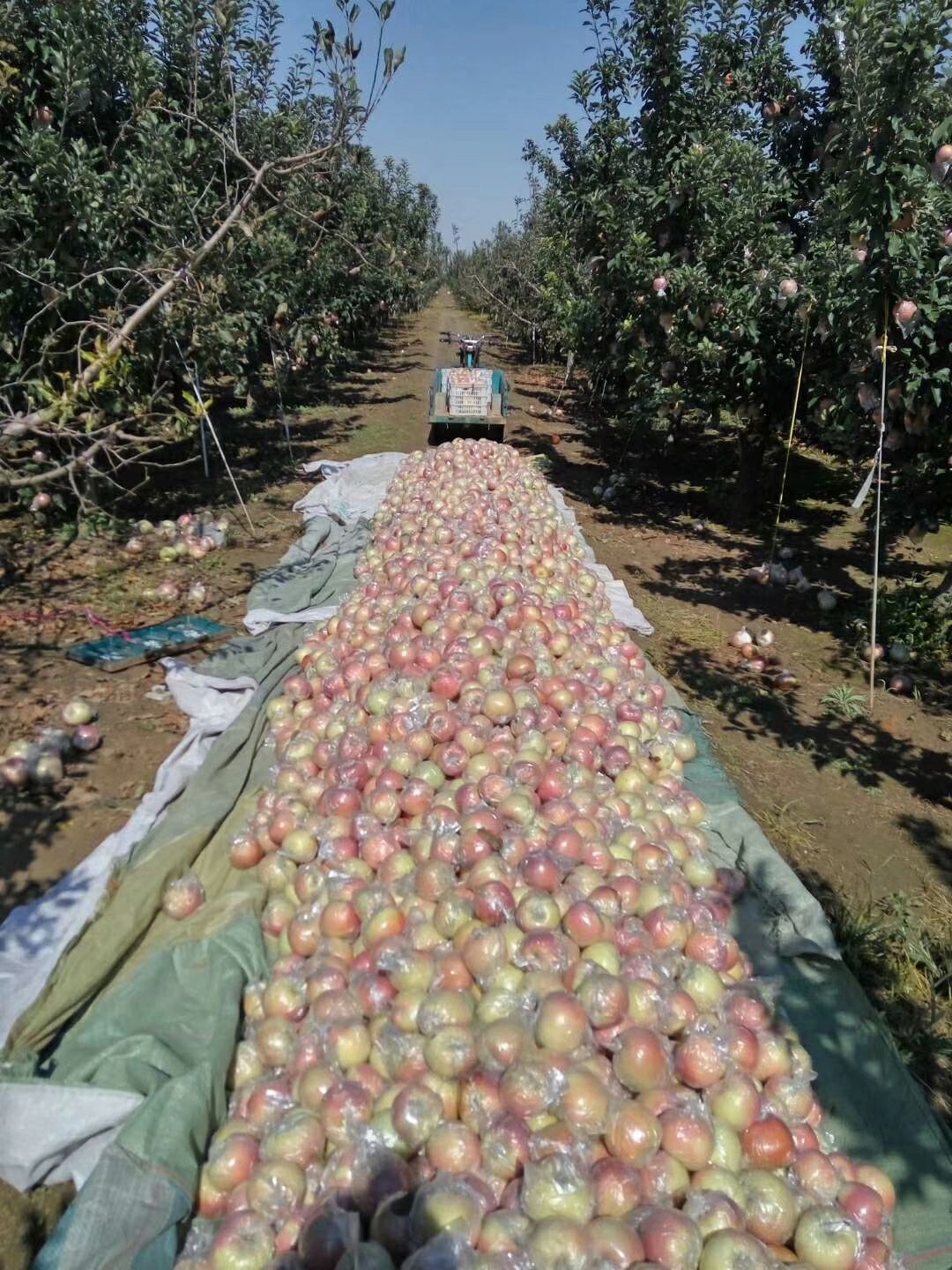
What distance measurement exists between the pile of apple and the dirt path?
1264 mm

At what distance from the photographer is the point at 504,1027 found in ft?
7.52

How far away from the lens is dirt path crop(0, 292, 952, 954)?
14.3 feet

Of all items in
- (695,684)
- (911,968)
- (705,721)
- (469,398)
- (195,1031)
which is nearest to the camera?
(195,1031)

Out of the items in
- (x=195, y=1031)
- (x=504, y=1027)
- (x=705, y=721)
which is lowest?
(x=705, y=721)

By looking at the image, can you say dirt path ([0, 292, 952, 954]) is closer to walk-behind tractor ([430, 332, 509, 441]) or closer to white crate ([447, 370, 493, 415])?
walk-behind tractor ([430, 332, 509, 441])

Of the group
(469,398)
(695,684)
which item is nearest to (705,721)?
(695,684)

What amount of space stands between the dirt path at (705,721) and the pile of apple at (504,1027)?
1264 mm

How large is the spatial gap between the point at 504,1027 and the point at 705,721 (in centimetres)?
397

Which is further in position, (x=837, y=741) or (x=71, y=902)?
(x=837, y=741)

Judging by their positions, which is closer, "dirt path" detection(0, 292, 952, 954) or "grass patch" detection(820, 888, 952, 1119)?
"grass patch" detection(820, 888, 952, 1119)

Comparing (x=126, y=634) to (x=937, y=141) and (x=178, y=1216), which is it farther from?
(x=937, y=141)

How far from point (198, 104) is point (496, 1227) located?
1004cm

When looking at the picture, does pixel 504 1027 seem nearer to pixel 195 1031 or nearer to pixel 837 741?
pixel 195 1031

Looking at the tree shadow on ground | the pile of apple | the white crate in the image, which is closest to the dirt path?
the tree shadow on ground
